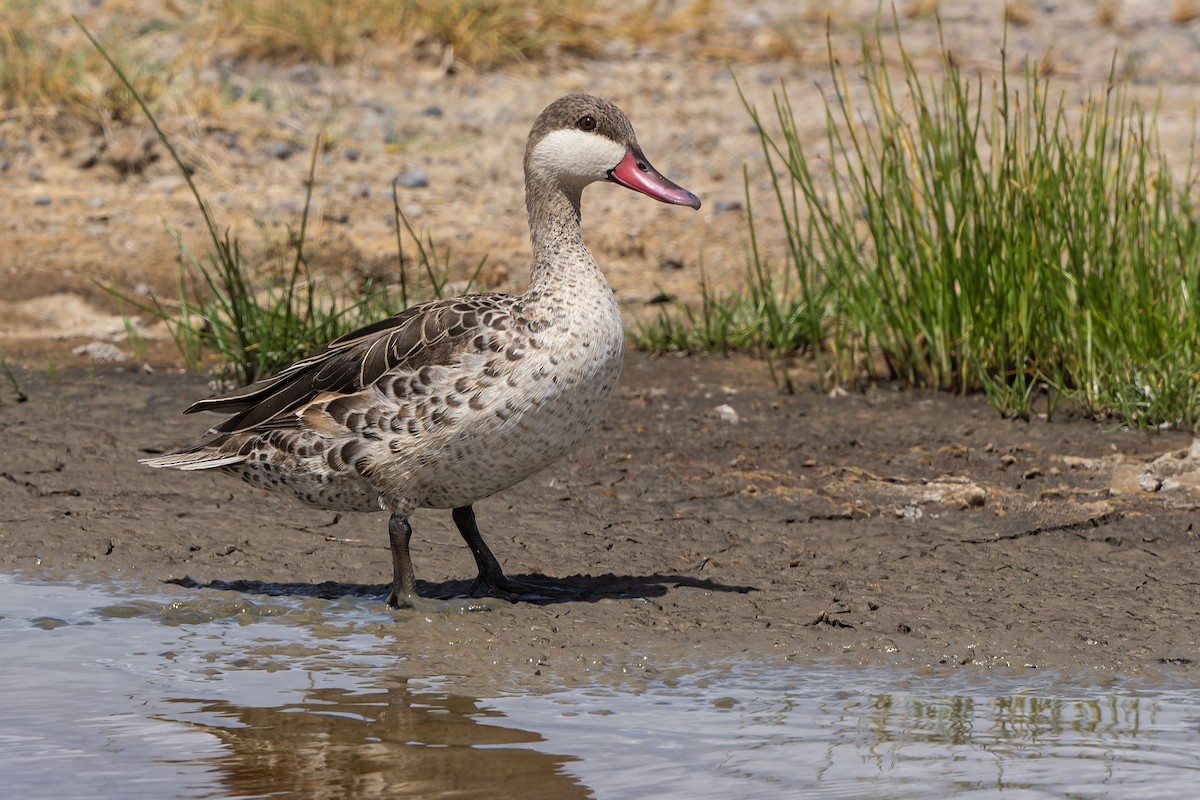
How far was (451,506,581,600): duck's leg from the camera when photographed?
477 centimetres

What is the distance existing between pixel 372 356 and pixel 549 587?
0.88m

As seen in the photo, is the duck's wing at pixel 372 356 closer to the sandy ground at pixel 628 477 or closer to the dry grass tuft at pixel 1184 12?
the sandy ground at pixel 628 477

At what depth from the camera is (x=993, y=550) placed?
5129mm

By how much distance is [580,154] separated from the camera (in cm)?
475

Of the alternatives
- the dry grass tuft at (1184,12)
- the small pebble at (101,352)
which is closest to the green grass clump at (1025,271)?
the small pebble at (101,352)

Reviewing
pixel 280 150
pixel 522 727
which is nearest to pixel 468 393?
pixel 522 727

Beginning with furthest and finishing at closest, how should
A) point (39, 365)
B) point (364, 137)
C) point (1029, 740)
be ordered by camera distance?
1. point (364, 137)
2. point (39, 365)
3. point (1029, 740)

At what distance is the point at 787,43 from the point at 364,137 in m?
3.34

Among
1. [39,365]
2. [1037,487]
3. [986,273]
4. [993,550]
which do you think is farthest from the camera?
[39,365]

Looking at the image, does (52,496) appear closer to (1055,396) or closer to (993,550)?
(993,550)

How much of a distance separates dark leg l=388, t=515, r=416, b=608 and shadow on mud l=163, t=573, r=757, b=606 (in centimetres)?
22

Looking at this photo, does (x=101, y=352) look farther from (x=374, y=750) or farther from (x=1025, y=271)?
(x=374, y=750)

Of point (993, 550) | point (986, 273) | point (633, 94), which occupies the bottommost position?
point (993, 550)

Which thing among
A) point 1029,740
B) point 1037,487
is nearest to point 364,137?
point 1037,487
